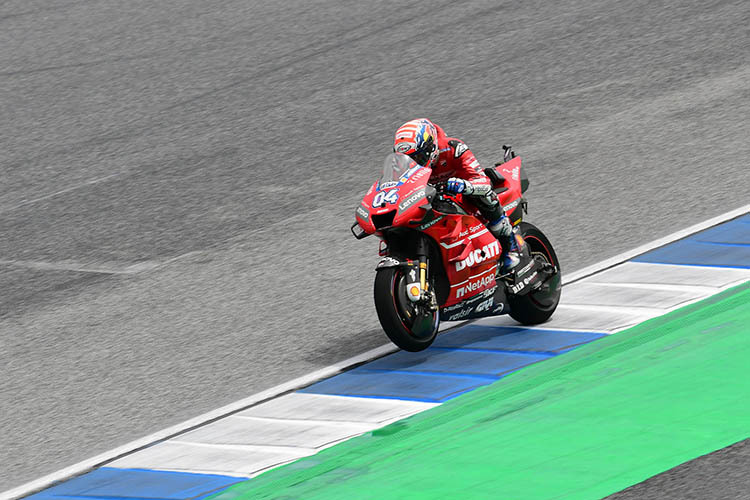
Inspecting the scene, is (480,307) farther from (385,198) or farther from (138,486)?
(138,486)

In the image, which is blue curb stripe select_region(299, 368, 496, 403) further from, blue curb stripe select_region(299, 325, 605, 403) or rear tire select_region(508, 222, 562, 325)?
rear tire select_region(508, 222, 562, 325)

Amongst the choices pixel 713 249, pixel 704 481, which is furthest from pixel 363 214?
pixel 713 249

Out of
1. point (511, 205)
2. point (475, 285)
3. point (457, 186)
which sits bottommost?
point (475, 285)

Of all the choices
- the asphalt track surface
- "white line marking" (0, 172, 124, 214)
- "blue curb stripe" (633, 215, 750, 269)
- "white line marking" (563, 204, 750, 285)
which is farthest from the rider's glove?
"white line marking" (0, 172, 124, 214)

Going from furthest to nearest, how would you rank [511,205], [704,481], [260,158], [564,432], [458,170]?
[260,158] < [511,205] < [458,170] < [564,432] < [704,481]

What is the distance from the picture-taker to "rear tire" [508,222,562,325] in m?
9.41

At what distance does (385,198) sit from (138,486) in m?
2.49

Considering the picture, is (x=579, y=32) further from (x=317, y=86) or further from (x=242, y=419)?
(x=242, y=419)

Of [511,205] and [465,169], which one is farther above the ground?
[465,169]

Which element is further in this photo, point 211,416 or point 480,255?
point 480,255

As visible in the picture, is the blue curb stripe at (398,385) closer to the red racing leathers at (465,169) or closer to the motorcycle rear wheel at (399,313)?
the motorcycle rear wheel at (399,313)

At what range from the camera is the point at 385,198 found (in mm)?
8547

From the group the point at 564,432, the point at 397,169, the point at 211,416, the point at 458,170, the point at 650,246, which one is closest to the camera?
the point at 564,432

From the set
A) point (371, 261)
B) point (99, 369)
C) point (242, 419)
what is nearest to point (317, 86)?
point (371, 261)
